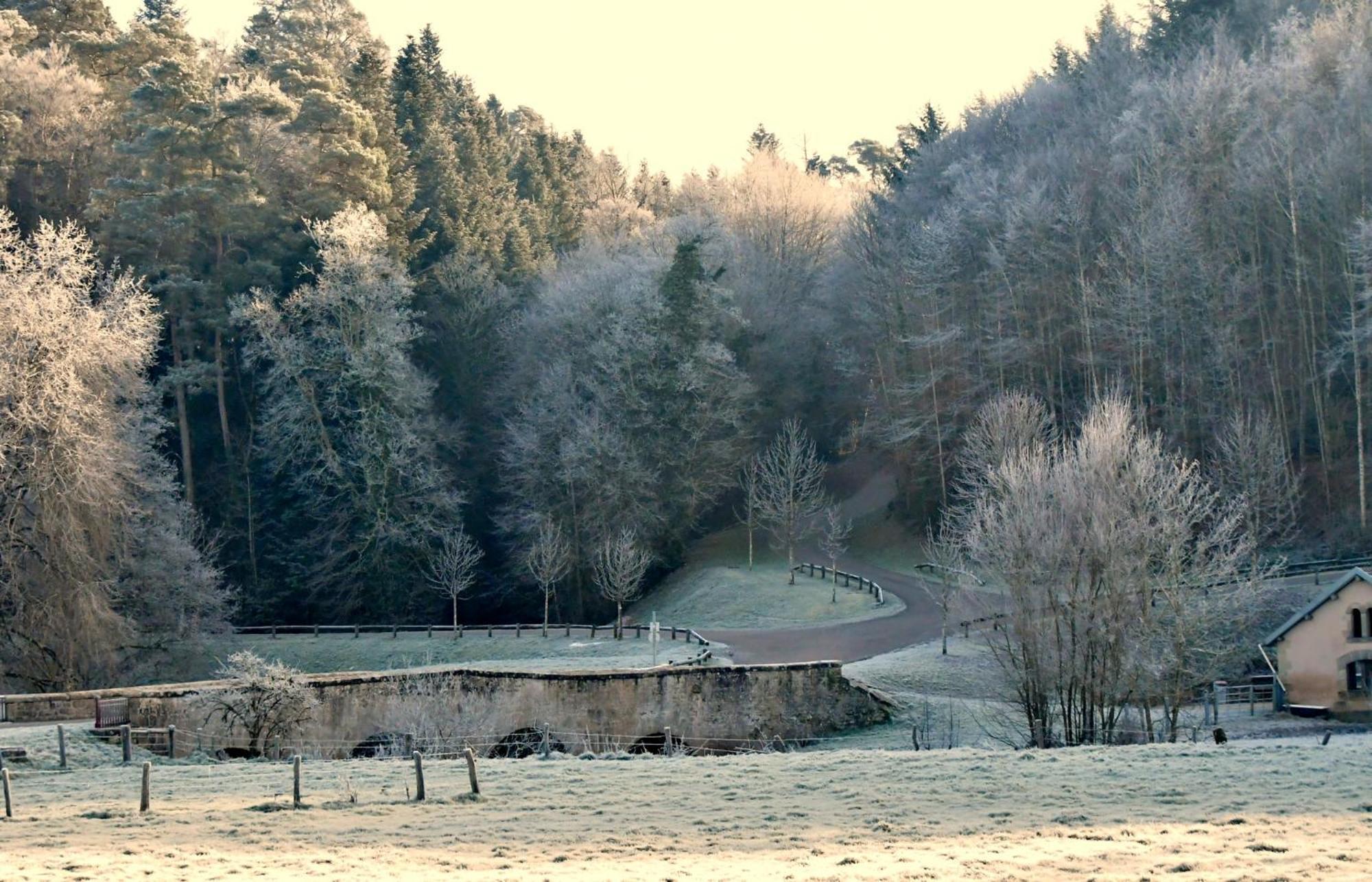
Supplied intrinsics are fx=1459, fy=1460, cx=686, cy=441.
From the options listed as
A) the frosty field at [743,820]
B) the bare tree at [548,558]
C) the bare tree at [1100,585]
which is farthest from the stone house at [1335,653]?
the bare tree at [548,558]

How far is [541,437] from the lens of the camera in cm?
6612

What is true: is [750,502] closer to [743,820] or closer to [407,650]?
[407,650]

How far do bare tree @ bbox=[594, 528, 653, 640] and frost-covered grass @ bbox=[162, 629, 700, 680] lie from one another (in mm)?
2379

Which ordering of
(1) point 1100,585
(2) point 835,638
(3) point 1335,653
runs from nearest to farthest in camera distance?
(1) point 1100,585 < (3) point 1335,653 < (2) point 835,638

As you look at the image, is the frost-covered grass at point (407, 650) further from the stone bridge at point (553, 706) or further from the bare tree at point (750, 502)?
the bare tree at point (750, 502)

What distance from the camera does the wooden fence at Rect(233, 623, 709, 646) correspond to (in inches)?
2144

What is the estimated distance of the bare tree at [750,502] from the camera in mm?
66375

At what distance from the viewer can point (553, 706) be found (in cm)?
3691

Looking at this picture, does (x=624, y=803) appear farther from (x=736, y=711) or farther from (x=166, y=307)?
(x=166, y=307)

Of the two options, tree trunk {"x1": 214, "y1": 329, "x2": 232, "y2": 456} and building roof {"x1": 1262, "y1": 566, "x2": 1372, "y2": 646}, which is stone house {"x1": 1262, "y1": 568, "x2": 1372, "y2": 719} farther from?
tree trunk {"x1": 214, "y1": 329, "x2": 232, "y2": 456}

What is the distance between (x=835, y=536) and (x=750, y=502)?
5.38 m

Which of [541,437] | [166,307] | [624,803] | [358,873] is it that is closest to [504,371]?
[541,437]

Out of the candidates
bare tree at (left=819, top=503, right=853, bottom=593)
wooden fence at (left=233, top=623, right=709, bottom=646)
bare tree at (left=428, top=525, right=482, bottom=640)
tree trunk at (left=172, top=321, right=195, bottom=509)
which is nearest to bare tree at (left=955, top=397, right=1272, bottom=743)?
wooden fence at (left=233, top=623, right=709, bottom=646)

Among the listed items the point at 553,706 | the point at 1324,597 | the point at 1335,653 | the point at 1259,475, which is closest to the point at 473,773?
the point at 553,706
